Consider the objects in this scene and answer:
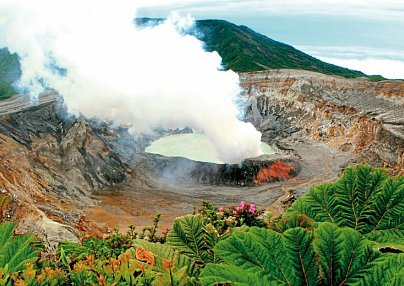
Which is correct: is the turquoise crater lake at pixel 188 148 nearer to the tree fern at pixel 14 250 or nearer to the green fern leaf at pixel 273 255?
the tree fern at pixel 14 250

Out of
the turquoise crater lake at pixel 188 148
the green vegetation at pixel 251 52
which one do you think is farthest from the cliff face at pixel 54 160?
the green vegetation at pixel 251 52

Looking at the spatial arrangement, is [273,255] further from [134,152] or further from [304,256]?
[134,152]

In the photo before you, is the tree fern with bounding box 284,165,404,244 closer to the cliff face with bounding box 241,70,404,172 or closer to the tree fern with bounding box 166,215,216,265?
the tree fern with bounding box 166,215,216,265

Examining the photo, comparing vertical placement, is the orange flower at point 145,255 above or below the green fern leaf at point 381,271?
below

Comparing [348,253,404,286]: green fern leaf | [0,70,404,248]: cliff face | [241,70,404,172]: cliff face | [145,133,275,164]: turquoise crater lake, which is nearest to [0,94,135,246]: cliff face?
[0,70,404,248]: cliff face

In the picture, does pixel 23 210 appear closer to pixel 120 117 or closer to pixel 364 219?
pixel 364 219

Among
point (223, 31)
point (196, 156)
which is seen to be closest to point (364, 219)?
point (196, 156)

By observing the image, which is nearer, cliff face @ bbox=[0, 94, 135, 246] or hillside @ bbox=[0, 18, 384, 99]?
cliff face @ bbox=[0, 94, 135, 246]
